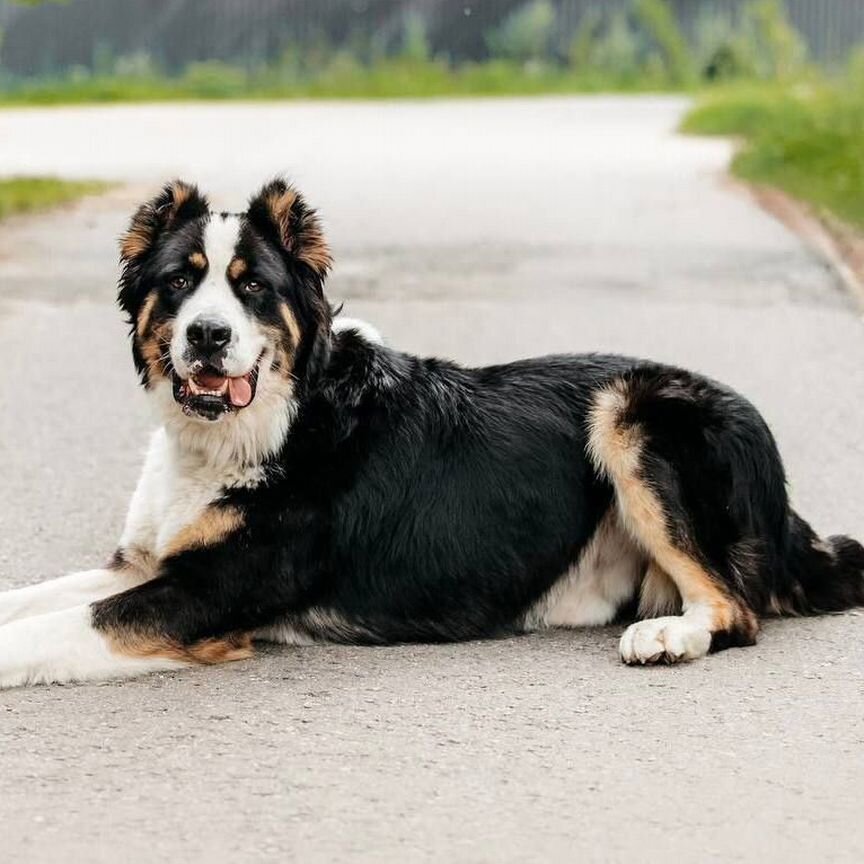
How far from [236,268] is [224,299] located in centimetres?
12

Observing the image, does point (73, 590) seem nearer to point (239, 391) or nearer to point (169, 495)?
point (169, 495)

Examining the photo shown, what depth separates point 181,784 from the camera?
17.1 ft

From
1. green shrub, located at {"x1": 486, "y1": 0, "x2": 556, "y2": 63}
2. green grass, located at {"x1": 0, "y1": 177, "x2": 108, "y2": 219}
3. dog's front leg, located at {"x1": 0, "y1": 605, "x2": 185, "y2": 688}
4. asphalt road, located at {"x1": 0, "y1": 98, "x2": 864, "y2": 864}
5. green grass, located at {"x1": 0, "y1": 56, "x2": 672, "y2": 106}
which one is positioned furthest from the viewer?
green shrub, located at {"x1": 486, "y1": 0, "x2": 556, "y2": 63}

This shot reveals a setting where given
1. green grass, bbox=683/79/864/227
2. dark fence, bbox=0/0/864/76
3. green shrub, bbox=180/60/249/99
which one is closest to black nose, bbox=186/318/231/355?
green grass, bbox=683/79/864/227

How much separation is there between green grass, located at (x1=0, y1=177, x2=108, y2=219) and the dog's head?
12.8 m

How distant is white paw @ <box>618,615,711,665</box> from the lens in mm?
6457

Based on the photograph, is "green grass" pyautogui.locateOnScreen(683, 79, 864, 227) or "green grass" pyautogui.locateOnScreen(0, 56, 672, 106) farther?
"green grass" pyautogui.locateOnScreen(0, 56, 672, 106)

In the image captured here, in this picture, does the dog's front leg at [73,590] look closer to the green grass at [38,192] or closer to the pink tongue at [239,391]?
the pink tongue at [239,391]

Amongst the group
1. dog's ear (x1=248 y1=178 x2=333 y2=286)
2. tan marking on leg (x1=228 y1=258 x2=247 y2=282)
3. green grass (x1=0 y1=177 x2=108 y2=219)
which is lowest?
tan marking on leg (x1=228 y1=258 x2=247 y2=282)

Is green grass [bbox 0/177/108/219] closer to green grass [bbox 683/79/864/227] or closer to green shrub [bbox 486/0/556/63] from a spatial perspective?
green grass [bbox 683/79/864/227]

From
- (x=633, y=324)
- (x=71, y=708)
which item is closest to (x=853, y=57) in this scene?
(x=633, y=324)

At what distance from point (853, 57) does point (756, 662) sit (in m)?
20.1

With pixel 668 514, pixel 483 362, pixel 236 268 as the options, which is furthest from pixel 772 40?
pixel 236 268

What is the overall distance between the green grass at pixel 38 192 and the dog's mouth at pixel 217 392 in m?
13.0
